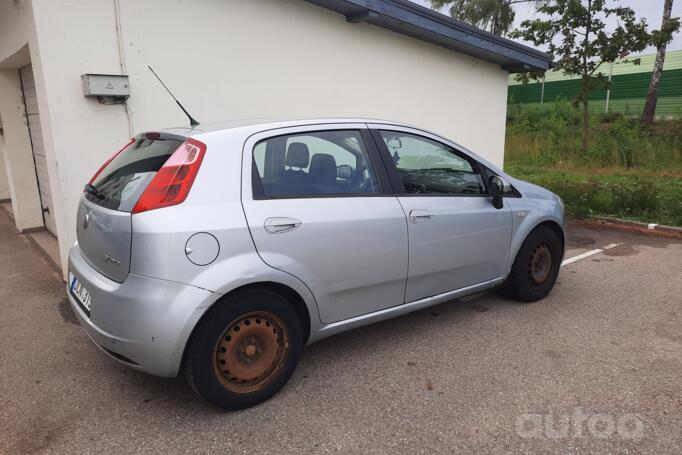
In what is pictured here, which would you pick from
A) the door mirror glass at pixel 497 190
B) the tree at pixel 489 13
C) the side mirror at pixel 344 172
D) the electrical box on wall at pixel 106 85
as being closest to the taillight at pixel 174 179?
the side mirror at pixel 344 172

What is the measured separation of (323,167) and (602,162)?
12601 mm

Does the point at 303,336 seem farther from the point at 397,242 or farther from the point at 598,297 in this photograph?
the point at 598,297

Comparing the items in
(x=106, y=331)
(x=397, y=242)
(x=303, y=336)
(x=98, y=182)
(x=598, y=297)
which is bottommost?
(x=598, y=297)

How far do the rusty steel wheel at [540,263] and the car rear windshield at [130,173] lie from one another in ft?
10.3

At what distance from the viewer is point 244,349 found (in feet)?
9.21

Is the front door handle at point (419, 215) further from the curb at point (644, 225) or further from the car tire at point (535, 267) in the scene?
the curb at point (644, 225)

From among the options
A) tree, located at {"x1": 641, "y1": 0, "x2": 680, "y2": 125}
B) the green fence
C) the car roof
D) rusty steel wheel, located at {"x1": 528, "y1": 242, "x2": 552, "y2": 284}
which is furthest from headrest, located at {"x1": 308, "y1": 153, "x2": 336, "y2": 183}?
the green fence

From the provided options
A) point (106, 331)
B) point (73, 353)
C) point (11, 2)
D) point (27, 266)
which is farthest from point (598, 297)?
point (11, 2)

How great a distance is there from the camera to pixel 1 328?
4.07 m

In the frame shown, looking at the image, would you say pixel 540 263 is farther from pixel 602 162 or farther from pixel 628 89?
pixel 628 89

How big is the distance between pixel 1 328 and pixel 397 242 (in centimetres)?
→ 331

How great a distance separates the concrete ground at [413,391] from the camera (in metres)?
2.59

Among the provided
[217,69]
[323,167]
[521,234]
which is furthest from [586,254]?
[217,69]

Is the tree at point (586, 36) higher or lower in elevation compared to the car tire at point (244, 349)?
higher
